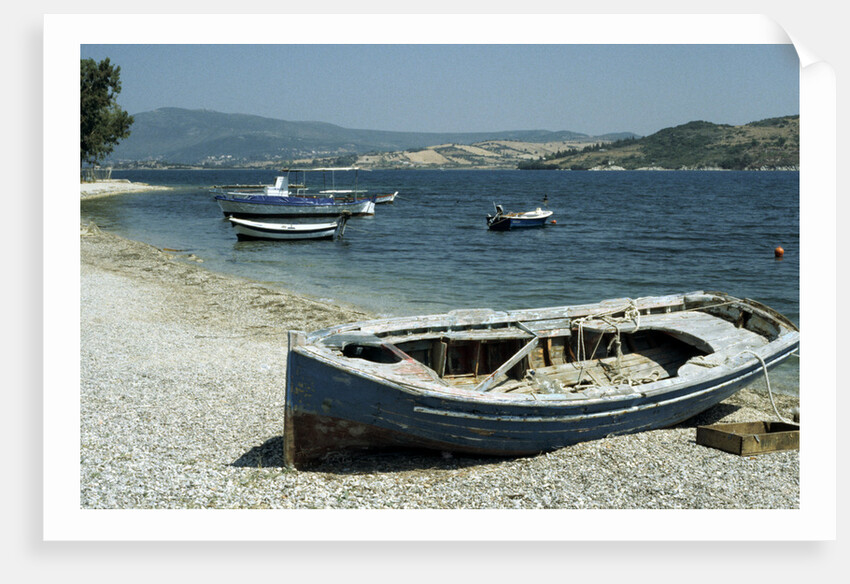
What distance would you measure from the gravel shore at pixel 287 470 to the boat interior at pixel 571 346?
1.02 m

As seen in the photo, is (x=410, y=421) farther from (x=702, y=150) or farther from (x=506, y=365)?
(x=702, y=150)

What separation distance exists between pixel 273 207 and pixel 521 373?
25.2 m

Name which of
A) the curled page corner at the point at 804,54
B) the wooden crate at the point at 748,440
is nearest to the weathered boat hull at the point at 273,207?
the wooden crate at the point at 748,440

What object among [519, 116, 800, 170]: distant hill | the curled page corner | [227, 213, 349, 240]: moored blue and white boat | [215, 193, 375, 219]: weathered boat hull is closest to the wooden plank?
the curled page corner

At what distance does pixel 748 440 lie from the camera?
295 inches

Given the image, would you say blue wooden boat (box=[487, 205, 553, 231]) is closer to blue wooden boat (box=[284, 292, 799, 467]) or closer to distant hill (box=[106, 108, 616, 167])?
distant hill (box=[106, 108, 616, 167])

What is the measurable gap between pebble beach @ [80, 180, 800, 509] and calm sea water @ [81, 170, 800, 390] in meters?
5.14

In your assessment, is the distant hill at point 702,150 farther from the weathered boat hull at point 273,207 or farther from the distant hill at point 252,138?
the weathered boat hull at point 273,207

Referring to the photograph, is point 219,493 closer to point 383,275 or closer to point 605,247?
point 383,275

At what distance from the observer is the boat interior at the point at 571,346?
323 inches

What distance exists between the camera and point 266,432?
8055 mm

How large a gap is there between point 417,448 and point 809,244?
4291 mm

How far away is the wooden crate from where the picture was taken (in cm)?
749

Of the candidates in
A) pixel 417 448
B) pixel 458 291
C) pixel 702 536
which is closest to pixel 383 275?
pixel 458 291
